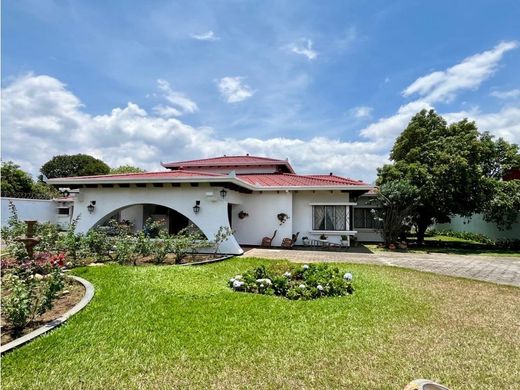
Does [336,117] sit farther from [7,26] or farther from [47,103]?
[7,26]

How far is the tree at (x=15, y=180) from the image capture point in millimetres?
34131

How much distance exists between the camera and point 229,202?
13.7m

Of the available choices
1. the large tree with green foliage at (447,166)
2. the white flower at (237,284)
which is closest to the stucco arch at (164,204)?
the white flower at (237,284)

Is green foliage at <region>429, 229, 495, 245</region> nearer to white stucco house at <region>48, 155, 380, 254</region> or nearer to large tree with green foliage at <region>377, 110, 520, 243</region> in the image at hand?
large tree with green foliage at <region>377, 110, 520, 243</region>

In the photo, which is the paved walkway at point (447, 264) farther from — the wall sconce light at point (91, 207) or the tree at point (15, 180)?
the tree at point (15, 180)

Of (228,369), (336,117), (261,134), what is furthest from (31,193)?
(228,369)

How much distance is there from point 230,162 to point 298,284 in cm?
1514

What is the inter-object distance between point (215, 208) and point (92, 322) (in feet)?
27.0

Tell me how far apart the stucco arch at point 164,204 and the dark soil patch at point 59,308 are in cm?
605

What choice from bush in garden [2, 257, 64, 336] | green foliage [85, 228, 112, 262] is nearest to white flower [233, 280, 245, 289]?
bush in garden [2, 257, 64, 336]

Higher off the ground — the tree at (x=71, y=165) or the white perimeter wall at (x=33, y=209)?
the tree at (x=71, y=165)

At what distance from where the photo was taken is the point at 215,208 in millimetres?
12969

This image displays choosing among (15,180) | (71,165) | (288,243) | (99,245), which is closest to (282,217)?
(288,243)

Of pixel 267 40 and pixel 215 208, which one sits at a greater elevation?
pixel 267 40
